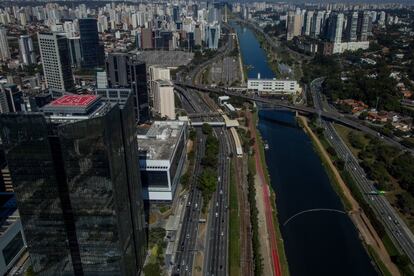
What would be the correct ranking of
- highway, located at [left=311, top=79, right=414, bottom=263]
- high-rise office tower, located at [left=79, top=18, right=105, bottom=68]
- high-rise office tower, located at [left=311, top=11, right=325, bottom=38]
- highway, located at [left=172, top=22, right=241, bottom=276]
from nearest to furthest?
highway, located at [left=172, top=22, right=241, bottom=276] < highway, located at [left=311, top=79, right=414, bottom=263] < high-rise office tower, located at [left=79, top=18, right=105, bottom=68] < high-rise office tower, located at [left=311, top=11, right=325, bottom=38]

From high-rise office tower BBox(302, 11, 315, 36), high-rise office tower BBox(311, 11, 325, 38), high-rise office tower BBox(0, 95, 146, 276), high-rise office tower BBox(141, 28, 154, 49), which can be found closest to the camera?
high-rise office tower BBox(0, 95, 146, 276)

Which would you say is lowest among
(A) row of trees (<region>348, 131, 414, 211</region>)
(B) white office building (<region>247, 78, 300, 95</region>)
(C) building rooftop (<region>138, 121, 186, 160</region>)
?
(A) row of trees (<region>348, 131, 414, 211</region>)

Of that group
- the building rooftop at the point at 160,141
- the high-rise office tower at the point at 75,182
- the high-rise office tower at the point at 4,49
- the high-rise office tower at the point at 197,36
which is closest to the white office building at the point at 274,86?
the building rooftop at the point at 160,141

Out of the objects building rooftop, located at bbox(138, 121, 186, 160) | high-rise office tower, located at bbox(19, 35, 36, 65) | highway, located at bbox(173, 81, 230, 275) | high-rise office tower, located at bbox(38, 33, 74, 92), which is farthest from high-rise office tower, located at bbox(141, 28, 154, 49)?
building rooftop, located at bbox(138, 121, 186, 160)

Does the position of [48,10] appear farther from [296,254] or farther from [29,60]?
[296,254]

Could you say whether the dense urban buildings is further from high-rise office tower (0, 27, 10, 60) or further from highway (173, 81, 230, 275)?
high-rise office tower (0, 27, 10, 60)

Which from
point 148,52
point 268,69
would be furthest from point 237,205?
point 148,52

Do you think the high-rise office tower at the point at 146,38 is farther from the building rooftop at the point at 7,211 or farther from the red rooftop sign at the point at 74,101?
the red rooftop sign at the point at 74,101

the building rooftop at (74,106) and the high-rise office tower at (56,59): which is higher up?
the building rooftop at (74,106)
